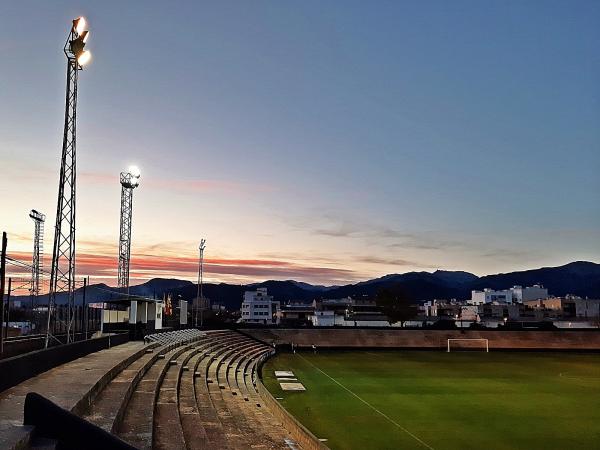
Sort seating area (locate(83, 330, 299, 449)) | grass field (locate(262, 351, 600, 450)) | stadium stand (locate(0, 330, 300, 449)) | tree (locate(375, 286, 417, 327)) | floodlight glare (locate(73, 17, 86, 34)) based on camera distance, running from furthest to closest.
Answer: tree (locate(375, 286, 417, 327)), floodlight glare (locate(73, 17, 86, 34)), grass field (locate(262, 351, 600, 450)), seating area (locate(83, 330, 299, 449)), stadium stand (locate(0, 330, 300, 449))

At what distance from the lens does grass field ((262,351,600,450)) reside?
19.7 m

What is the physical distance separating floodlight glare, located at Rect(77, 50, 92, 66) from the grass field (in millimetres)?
16088

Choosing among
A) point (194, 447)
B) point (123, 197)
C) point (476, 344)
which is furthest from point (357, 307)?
point (194, 447)

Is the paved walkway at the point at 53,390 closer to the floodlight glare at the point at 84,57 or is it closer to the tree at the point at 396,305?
the floodlight glare at the point at 84,57

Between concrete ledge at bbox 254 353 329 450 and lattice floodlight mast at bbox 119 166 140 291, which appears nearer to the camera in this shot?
concrete ledge at bbox 254 353 329 450

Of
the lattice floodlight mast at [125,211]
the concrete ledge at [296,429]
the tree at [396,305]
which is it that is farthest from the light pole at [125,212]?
the tree at [396,305]

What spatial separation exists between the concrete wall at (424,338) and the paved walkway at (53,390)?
46852mm

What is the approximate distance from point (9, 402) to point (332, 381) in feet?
84.6

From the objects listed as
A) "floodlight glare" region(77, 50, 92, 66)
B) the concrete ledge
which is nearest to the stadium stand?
the concrete ledge

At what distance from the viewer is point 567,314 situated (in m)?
164

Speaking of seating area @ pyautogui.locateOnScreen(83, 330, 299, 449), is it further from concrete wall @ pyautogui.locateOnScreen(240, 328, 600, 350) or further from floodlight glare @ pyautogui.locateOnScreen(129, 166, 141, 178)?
concrete wall @ pyautogui.locateOnScreen(240, 328, 600, 350)

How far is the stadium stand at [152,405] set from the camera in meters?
10.4

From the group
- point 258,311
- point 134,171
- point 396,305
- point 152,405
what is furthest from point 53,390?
point 258,311

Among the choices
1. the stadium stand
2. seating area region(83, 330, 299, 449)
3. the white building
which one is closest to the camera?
the stadium stand
